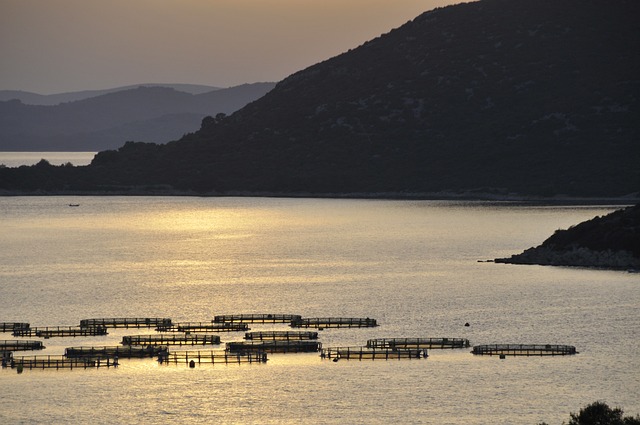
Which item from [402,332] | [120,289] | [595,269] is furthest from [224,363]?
[595,269]

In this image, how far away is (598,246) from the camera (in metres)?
168

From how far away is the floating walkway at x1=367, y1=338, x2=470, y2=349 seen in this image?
110 m

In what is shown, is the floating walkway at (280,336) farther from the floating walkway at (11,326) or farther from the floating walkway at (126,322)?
the floating walkway at (11,326)

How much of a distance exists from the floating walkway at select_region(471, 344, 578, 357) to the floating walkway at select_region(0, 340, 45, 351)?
3503 cm

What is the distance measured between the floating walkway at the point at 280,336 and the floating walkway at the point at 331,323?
6.77 meters

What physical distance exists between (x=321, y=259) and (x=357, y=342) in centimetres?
8278

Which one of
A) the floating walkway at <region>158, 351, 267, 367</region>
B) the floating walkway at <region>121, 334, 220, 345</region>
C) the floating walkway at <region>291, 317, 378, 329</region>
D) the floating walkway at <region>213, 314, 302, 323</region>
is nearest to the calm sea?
the floating walkway at <region>158, 351, 267, 367</region>

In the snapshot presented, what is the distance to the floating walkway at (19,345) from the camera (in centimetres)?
10675

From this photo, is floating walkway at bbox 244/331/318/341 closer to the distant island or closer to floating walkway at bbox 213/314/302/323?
floating walkway at bbox 213/314/302/323

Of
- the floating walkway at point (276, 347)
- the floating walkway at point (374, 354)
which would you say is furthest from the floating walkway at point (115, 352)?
the floating walkway at point (374, 354)

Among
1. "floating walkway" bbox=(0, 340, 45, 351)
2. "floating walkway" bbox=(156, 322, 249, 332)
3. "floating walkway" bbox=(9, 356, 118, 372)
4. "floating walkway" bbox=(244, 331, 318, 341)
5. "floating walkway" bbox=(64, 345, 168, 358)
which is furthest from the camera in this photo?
"floating walkway" bbox=(156, 322, 249, 332)

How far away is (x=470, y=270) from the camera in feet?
570

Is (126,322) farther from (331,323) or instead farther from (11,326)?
(331,323)

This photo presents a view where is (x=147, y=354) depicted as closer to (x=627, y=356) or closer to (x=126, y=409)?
(x=126, y=409)
